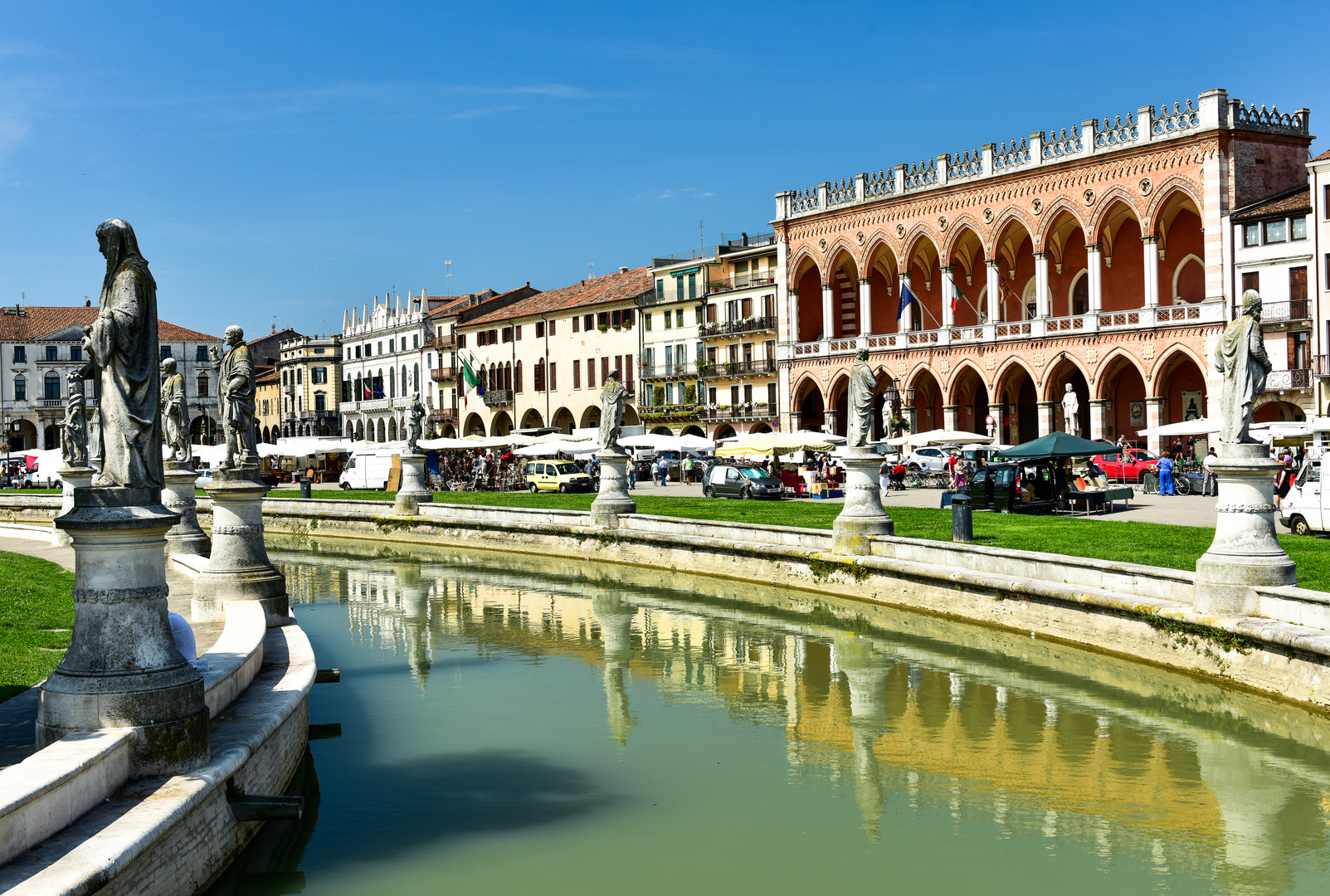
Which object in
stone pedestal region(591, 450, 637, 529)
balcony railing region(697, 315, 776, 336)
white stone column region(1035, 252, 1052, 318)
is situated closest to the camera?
stone pedestal region(591, 450, 637, 529)

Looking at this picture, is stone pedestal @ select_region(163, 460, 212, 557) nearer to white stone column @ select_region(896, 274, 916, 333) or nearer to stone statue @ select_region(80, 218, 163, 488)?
stone statue @ select_region(80, 218, 163, 488)

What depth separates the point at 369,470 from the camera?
1940 inches

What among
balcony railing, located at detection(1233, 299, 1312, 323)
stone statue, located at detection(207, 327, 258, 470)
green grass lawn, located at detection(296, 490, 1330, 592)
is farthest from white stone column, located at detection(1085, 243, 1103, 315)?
stone statue, located at detection(207, 327, 258, 470)

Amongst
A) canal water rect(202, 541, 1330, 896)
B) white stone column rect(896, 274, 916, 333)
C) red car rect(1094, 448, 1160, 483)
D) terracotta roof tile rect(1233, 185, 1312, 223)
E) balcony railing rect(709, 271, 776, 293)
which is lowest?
canal water rect(202, 541, 1330, 896)

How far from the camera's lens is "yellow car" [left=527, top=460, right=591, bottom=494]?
144 feet

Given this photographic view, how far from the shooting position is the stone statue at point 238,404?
557 inches

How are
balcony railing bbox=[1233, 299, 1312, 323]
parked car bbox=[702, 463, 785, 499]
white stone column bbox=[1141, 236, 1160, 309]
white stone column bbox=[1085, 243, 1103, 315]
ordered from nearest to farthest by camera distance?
parked car bbox=[702, 463, 785, 499] < balcony railing bbox=[1233, 299, 1312, 323] < white stone column bbox=[1141, 236, 1160, 309] < white stone column bbox=[1085, 243, 1103, 315]

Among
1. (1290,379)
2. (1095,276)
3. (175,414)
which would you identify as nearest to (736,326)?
(1095,276)

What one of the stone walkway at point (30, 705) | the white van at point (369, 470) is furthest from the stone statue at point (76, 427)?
the white van at point (369, 470)

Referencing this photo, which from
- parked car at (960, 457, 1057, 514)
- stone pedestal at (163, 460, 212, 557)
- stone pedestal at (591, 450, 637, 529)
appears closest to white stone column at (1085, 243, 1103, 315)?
parked car at (960, 457, 1057, 514)

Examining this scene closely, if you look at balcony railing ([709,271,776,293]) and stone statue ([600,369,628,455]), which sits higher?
balcony railing ([709,271,776,293])

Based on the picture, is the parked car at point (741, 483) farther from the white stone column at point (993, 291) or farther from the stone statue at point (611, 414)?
the white stone column at point (993, 291)

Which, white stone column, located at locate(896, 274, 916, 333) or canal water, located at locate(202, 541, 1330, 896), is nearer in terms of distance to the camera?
canal water, located at locate(202, 541, 1330, 896)

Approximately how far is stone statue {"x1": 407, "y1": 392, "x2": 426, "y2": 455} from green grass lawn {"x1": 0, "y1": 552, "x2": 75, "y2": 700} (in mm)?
15839
